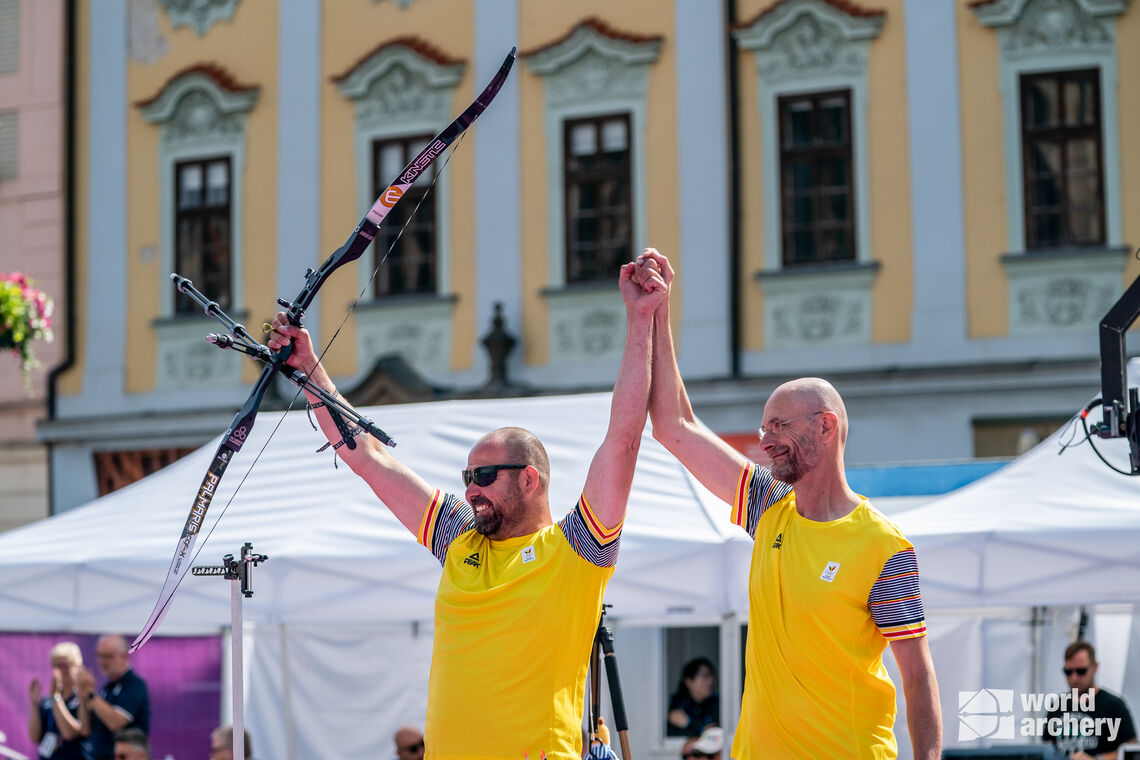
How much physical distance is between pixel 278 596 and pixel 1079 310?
9101 millimetres

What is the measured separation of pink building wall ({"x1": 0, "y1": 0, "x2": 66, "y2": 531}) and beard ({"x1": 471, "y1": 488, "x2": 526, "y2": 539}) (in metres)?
15.0

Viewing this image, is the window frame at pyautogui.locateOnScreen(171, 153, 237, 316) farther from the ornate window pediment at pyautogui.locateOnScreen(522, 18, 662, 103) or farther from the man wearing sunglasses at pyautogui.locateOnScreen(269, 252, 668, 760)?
the man wearing sunglasses at pyautogui.locateOnScreen(269, 252, 668, 760)

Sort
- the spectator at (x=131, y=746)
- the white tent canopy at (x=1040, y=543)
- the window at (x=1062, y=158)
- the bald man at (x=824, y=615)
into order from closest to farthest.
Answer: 1. the bald man at (x=824, y=615)
2. the white tent canopy at (x=1040, y=543)
3. the spectator at (x=131, y=746)
4. the window at (x=1062, y=158)

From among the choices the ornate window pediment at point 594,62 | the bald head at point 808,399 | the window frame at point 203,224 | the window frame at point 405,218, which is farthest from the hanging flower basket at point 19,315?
the bald head at point 808,399

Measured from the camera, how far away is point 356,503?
7.55 meters

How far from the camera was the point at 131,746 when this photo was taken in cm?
803

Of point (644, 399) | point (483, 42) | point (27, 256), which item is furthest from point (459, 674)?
point (27, 256)

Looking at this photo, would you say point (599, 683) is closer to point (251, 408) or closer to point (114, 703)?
point (251, 408)

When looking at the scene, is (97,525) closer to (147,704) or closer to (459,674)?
(147,704)

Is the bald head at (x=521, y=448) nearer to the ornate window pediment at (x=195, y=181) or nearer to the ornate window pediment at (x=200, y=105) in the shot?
the ornate window pediment at (x=195, y=181)

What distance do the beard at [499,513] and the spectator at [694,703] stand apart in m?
5.58

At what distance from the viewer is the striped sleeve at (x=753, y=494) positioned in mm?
3922

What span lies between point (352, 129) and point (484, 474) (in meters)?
13.3

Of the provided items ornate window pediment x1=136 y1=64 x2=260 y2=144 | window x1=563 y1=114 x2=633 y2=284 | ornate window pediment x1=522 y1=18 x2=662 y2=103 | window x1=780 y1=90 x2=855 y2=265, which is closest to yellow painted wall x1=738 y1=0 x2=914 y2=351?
window x1=780 y1=90 x2=855 y2=265
